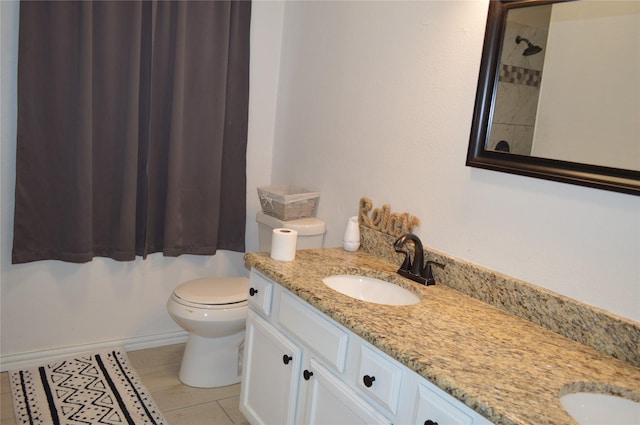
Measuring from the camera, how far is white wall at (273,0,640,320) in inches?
63.1

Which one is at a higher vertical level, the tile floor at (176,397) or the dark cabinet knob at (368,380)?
the dark cabinet knob at (368,380)

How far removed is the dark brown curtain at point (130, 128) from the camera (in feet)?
7.97

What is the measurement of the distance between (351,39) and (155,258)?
1551 mm

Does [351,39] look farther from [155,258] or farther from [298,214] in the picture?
[155,258]

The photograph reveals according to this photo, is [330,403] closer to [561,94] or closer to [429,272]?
[429,272]

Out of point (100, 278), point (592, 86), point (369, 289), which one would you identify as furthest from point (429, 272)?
point (100, 278)

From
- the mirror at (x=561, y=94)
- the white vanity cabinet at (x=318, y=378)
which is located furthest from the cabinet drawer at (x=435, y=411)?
the mirror at (x=561, y=94)

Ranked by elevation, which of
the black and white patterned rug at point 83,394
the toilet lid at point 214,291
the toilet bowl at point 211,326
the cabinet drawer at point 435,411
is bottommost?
the black and white patterned rug at point 83,394

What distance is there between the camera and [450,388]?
126 centimetres

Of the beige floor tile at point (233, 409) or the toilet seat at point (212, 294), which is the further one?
the toilet seat at point (212, 294)

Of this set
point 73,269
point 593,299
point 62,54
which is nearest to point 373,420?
point 593,299

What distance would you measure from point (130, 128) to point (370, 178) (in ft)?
3.87

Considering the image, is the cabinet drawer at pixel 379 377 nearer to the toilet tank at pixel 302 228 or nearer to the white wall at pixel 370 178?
the white wall at pixel 370 178

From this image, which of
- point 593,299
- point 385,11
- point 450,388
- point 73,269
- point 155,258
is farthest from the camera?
point 155,258
